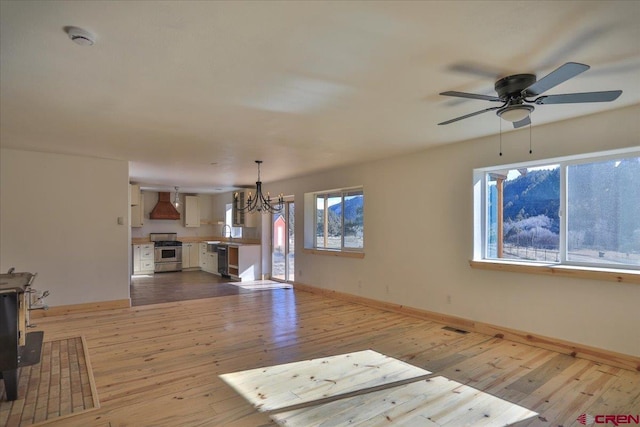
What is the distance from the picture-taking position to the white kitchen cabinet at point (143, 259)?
31.0 ft

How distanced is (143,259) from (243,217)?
122 inches

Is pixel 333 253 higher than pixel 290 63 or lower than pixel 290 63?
lower

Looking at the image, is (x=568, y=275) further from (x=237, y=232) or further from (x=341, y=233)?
(x=237, y=232)

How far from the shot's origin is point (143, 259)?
31.3 feet

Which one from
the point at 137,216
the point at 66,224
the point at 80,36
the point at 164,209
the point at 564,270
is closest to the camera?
the point at 80,36

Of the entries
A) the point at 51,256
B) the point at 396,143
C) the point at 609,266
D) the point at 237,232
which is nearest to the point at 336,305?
the point at 396,143

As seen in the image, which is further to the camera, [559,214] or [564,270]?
[559,214]

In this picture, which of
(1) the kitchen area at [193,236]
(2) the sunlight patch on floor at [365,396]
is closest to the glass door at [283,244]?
(1) the kitchen area at [193,236]

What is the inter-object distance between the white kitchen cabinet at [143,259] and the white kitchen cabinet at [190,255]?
897 millimetres

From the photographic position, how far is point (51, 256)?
5.11m

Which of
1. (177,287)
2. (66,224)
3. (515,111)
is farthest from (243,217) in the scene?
(515,111)

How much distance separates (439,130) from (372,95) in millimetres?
1374

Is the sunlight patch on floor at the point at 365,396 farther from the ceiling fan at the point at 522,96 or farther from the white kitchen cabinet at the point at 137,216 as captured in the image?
the white kitchen cabinet at the point at 137,216

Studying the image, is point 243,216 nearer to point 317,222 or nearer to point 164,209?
point 317,222
